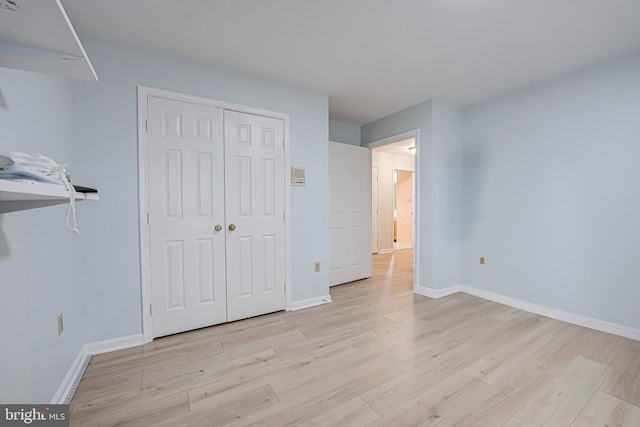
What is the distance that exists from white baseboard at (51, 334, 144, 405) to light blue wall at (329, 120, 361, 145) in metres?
3.53

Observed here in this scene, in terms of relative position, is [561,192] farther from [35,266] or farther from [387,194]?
[35,266]

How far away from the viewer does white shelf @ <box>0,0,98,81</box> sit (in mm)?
695

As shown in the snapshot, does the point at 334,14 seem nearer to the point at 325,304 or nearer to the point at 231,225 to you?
the point at 231,225

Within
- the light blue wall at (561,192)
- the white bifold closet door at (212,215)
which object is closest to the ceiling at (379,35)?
the light blue wall at (561,192)

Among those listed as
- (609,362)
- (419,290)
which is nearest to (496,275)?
(419,290)

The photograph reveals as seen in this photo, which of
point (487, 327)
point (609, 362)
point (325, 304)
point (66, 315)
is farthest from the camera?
point (325, 304)

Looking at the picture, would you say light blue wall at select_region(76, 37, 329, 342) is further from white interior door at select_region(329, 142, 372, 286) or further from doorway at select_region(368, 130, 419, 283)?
doorway at select_region(368, 130, 419, 283)

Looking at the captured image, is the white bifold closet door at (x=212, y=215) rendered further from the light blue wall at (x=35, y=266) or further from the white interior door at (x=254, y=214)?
the light blue wall at (x=35, y=266)

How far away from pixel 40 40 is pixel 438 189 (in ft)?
11.7

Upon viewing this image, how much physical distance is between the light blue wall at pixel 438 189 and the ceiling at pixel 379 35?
624 mm

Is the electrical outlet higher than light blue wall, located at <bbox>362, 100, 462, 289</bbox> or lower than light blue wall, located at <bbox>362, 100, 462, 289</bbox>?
lower

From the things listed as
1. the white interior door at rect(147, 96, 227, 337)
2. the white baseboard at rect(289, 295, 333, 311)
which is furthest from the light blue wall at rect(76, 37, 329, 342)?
the white baseboard at rect(289, 295, 333, 311)

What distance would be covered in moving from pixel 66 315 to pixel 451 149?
4127mm

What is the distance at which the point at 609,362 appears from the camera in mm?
2002
